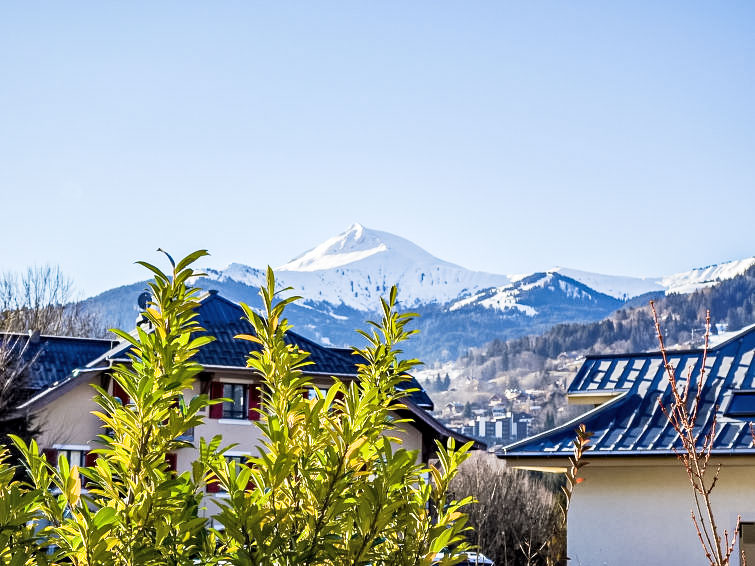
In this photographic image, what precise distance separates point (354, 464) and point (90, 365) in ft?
87.0

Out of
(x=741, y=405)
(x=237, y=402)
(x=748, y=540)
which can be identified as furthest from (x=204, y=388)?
(x=748, y=540)

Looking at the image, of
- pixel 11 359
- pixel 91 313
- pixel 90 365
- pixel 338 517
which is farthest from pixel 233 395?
pixel 91 313

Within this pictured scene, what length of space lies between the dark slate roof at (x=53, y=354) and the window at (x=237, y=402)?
5.03m

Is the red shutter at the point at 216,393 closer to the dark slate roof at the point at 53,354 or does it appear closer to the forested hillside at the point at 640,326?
the dark slate roof at the point at 53,354

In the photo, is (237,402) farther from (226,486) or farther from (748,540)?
(226,486)

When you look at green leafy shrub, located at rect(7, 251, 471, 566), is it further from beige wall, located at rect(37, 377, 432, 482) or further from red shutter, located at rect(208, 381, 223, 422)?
red shutter, located at rect(208, 381, 223, 422)

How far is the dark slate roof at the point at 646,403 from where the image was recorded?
1276 centimetres

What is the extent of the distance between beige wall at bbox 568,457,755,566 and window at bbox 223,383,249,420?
16.2m

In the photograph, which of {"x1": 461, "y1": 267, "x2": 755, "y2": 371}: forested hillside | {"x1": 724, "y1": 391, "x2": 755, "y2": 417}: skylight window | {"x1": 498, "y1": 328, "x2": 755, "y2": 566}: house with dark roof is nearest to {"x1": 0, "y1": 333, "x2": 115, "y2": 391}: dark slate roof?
{"x1": 498, "y1": 328, "x2": 755, "y2": 566}: house with dark roof

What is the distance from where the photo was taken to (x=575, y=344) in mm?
167250

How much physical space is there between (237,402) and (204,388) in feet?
4.59

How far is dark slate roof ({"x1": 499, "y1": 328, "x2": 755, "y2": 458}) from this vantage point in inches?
502

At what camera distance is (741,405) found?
13375 mm

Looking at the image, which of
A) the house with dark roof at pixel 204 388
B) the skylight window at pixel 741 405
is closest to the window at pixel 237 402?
the house with dark roof at pixel 204 388
